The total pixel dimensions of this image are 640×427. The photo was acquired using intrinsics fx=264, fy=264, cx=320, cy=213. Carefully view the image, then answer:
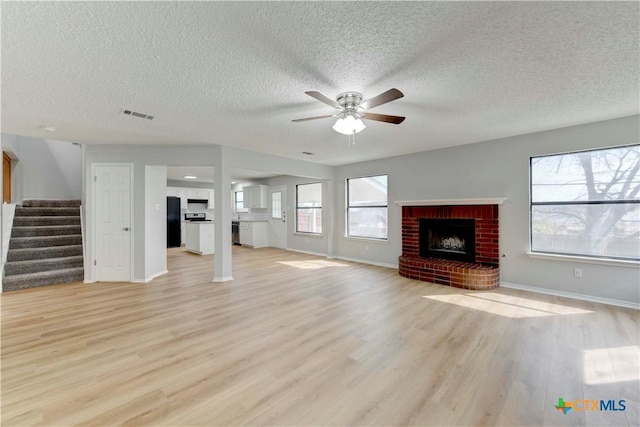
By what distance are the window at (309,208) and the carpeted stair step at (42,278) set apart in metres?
5.16

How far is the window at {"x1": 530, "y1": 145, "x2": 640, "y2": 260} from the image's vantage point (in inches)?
133

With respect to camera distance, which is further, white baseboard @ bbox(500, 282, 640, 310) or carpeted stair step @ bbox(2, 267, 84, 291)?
carpeted stair step @ bbox(2, 267, 84, 291)

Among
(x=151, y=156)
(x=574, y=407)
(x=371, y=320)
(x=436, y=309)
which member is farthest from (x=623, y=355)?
(x=151, y=156)

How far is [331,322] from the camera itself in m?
2.96

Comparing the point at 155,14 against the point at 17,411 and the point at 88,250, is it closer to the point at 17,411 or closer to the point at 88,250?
the point at 17,411

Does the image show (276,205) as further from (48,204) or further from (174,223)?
(48,204)

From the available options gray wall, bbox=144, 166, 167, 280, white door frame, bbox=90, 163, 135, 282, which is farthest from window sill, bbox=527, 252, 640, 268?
white door frame, bbox=90, 163, 135, 282

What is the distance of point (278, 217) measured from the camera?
8.95 m

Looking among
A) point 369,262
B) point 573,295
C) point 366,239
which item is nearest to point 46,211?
point 366,239

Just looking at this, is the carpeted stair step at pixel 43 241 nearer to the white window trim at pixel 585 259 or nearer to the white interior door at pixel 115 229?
the white interior door at pixel 115 229

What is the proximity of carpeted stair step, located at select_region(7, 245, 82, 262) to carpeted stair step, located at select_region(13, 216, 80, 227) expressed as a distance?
28.5 inches

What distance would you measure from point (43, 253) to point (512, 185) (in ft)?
26.5

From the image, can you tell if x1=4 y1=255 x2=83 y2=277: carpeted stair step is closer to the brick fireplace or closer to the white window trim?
the brick fireplace

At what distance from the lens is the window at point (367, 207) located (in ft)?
19.9
